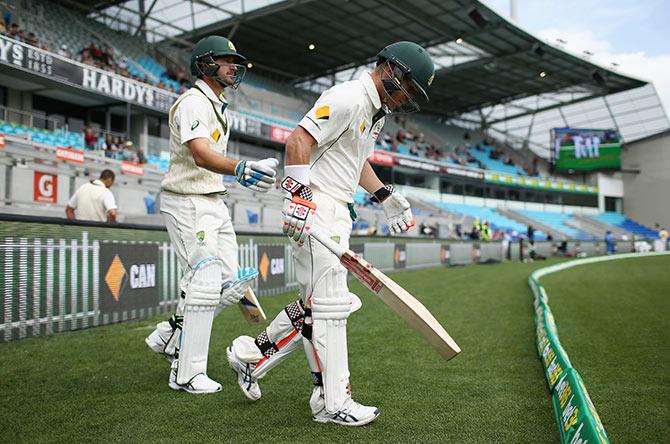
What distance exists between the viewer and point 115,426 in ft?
10.3

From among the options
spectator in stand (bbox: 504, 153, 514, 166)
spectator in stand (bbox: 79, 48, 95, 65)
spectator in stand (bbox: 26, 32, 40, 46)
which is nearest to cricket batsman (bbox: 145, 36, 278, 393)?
spectator in stand (bbox: 26, 32, 40, 46)

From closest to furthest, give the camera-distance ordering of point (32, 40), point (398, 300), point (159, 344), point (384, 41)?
point (398, 300) → point (159, 344) → point (32, 40) → point (384, 41)

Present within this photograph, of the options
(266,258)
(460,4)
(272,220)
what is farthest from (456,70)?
(266,258)

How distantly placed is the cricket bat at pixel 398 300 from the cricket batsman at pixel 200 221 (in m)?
1.06

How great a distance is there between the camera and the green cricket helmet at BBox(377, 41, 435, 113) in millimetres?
3305

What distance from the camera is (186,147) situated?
13.4ft

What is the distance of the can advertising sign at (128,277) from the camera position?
6.99 m

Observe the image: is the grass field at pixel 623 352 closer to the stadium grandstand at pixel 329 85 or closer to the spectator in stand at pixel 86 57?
the stadium grandstand at pixel 329 85

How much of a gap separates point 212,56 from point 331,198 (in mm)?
1528

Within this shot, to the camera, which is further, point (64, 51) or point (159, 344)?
point (64, 51)

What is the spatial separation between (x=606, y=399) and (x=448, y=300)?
6.51m

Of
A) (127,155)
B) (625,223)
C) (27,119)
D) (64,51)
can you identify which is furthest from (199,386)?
(625,223)

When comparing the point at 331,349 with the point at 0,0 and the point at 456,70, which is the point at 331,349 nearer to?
the point at 0,0

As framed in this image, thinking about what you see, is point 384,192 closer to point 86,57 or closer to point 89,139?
point 89,139
